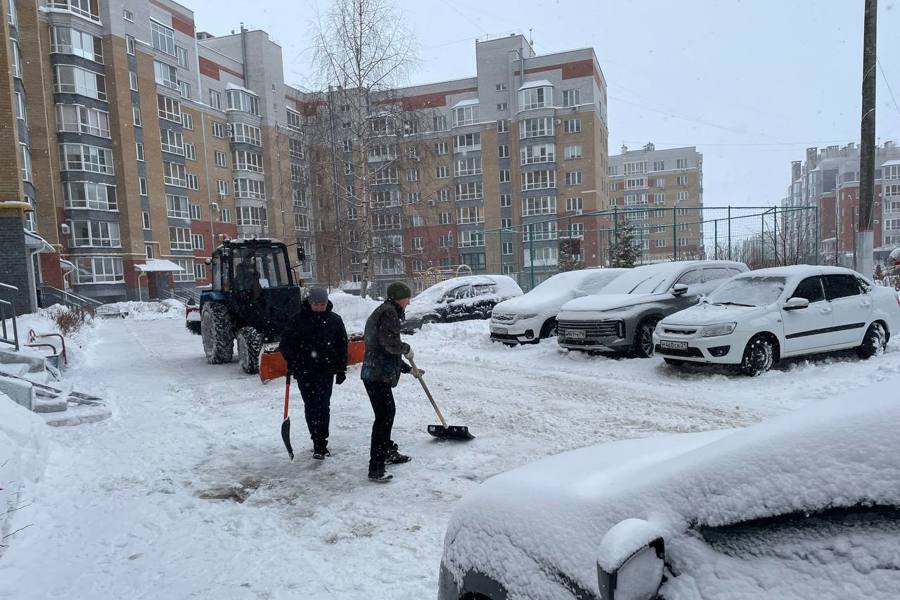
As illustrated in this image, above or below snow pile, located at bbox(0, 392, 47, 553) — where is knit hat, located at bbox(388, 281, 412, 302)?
above

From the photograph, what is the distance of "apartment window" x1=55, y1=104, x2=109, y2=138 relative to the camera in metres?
39.9

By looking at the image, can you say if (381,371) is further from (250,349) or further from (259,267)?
(259,267)

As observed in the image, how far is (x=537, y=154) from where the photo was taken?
177ft

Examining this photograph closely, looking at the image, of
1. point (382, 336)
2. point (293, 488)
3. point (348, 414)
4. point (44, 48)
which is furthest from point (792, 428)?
point (44, 48)

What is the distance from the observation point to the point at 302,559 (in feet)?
→ 12.6

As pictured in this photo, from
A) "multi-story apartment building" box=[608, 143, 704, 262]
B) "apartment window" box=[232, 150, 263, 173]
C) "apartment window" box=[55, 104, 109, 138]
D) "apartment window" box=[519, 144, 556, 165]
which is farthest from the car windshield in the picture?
"multi-story apartment building" box=[608, 143, 704, 262]

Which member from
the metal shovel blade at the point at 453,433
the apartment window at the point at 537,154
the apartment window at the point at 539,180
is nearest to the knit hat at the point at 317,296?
the metal shovel blade at the point at 453,433

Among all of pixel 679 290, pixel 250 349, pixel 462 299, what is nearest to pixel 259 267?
pixel 250 349

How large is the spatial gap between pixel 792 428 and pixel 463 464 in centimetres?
428

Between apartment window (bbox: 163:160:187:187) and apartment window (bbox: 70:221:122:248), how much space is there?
22.3ft

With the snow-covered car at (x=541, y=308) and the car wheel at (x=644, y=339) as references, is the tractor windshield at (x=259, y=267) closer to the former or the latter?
the snow-covered car at (x=541, y=308)

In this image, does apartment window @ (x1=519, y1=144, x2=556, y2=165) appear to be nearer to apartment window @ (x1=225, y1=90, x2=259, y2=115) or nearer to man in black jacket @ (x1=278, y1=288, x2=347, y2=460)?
apartment window @ (x1=225, y1=90, x2=259, y2=115)

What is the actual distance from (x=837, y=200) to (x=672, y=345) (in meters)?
66.4

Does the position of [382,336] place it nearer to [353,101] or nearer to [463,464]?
[463,464]
